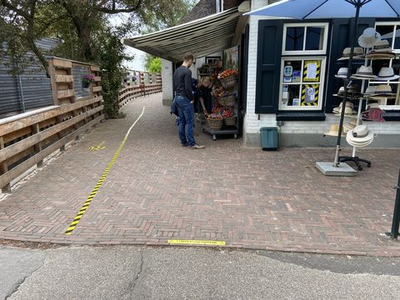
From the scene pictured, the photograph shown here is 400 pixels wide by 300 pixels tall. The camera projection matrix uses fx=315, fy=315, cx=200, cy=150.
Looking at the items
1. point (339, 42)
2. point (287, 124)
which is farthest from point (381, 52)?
point (287, 124)

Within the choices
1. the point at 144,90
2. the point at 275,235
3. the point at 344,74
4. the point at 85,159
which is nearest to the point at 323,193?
the point at 275,235

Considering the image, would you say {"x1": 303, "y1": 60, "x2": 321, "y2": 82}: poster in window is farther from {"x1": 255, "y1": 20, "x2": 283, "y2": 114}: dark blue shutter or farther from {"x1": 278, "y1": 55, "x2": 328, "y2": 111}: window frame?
{"x1": 255, "y1": 20, "x2": 283, "y2": 114}: dark blue shutter

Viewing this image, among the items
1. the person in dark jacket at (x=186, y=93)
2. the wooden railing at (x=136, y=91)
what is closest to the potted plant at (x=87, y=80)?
the person in dark jacket at (x=186, y=93)

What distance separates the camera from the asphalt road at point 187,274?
2607 mm

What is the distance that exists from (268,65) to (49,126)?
4.88 metres

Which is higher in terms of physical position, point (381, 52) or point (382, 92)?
point (381, 52)

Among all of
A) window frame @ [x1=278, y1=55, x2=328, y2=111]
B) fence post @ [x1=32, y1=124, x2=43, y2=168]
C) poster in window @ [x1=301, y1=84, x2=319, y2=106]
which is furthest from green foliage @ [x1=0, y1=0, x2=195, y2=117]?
poster in window @ [x1=301, y1=84, x2=319, y2=106]

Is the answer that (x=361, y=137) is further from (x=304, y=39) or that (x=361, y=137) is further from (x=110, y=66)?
(x=110, y=66)

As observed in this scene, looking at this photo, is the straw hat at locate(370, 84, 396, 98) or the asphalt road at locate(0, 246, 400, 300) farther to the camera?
the straw hat at locate(370, 84, 396, 98)

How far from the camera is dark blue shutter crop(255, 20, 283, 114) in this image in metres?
6.58

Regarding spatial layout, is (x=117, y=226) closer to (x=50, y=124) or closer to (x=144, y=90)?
(x=50, y=124)

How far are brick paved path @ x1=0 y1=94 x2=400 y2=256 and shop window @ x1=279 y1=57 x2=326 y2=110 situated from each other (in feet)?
3.77

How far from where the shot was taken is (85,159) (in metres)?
6.50

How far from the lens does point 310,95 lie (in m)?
7.08
